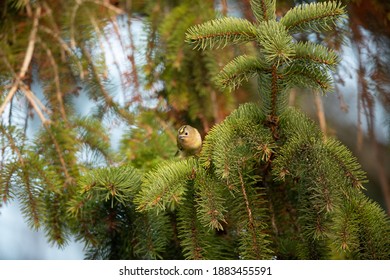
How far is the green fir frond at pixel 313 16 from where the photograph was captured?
1.09m

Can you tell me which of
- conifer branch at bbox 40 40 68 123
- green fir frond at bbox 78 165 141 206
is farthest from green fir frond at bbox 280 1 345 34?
conifer branch at bbox 40 40 68 123

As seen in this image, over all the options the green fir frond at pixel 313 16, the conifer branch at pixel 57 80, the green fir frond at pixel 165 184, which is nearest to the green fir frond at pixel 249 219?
the green fir frond at pixel 165 184

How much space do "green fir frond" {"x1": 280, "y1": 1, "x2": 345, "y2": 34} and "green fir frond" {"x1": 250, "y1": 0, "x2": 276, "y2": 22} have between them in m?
0.03

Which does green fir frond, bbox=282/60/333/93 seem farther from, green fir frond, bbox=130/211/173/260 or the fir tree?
green fir frond, bbox=130/211/173/260

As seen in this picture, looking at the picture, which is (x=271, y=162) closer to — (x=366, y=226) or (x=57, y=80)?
(x=366, y=226)

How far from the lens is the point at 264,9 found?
45.1 inches

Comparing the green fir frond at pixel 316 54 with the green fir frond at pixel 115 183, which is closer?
the green fir frond at pixel 316 54

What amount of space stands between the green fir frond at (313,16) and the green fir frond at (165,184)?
362mm

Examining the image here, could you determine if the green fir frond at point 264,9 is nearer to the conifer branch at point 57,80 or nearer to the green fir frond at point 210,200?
the green fir frond at point 210,200

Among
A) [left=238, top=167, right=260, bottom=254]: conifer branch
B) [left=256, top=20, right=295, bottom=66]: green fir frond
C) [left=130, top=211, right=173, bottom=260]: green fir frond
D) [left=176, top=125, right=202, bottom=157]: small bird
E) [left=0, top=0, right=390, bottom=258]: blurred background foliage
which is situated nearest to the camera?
[left=256, top=20, right=295, bottom=66]: green fir frond

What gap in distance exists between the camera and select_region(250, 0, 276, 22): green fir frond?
114cm

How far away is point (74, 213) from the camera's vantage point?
1.48 metres
